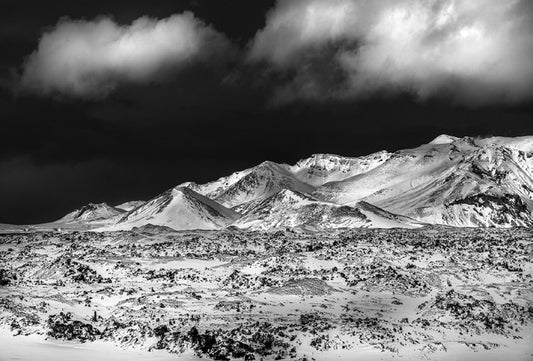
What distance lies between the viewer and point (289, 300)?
54.0 m

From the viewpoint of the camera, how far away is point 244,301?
5206 centimetres

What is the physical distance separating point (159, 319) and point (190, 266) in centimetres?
2674

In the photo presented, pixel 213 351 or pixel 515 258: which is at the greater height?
pixel 515 258

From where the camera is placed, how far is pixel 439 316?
50906mm

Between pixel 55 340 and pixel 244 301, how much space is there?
1575cm

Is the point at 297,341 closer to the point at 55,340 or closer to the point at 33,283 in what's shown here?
the point at 55,340

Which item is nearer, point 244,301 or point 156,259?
point 244,301

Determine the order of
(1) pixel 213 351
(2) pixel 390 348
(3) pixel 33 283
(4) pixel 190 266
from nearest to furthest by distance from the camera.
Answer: (1) pixel 213 351, (2) pixel 390 348, (3) pixel 33 283, (4) pixel 190 266

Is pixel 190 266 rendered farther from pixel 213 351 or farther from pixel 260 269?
pixel 213 351

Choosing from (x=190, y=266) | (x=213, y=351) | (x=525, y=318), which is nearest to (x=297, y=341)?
(x=213, y=351)

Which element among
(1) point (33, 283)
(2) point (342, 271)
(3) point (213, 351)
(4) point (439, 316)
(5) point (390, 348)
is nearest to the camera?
(3) point (213, 351)

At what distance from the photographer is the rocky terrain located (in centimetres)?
4216

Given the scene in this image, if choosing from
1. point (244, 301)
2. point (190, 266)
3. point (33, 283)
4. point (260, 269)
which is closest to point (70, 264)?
point (33, 283)

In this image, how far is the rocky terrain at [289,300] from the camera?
42156mm
